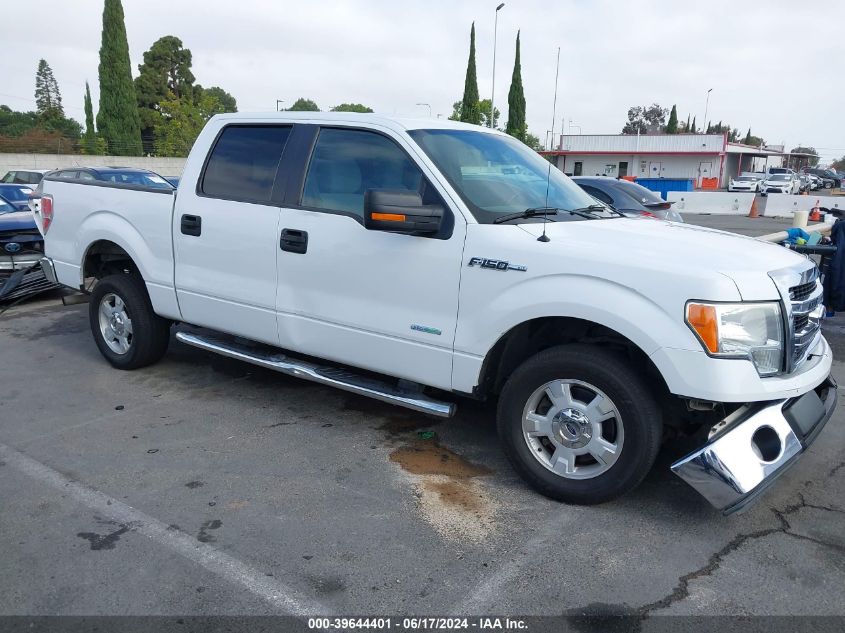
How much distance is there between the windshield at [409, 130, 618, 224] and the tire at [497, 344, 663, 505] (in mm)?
895

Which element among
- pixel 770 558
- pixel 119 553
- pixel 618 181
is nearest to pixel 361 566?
pixel 119 553

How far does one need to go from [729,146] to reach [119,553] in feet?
214

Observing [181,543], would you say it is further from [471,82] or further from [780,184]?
Result: [471,82]

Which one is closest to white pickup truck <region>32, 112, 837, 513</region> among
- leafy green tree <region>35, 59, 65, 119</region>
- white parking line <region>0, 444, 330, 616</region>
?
white parking line <region>0, 444, 330, 616</region>

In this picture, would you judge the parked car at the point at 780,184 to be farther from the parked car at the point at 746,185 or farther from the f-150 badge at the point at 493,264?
the f-150 badge at the point at 493,264

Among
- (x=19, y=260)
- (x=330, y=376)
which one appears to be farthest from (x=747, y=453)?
(x=19, y=260)

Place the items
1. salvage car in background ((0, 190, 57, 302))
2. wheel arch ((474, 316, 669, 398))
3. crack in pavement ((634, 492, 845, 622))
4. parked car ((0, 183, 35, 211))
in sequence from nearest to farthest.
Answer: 1. crack in pavement ((634, 492, 845, 622))
2. wheel arch ((474, 316, 669, 398))
3. salvage car in background ((0, 190, 57, 302))
4. parked car ((0, 183, 35, 211))

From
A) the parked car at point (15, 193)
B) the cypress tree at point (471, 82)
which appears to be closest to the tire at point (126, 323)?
the parked car at point (15, 193)

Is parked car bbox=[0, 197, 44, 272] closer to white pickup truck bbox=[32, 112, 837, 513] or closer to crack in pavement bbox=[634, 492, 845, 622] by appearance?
white pickup truck bbox=[32, 112, 837, 513]

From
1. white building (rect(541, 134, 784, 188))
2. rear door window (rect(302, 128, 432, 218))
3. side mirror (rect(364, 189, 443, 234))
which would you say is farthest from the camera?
white building (rect(541, 134, 784, 188))

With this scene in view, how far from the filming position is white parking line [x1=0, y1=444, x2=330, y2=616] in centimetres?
291

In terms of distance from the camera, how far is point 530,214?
402 cm

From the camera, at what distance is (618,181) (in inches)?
455

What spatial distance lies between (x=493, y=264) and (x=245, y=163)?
84.9 inches
